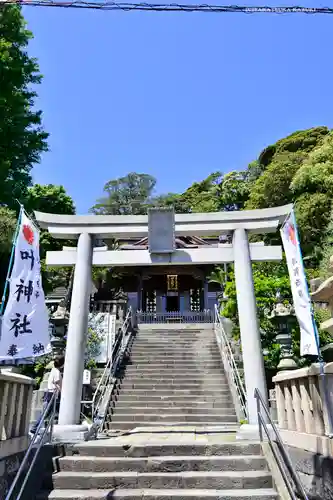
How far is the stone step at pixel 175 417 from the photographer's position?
9.48 meters

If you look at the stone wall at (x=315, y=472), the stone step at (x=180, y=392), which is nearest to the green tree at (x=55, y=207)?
the stone step at (x=180, y=392)

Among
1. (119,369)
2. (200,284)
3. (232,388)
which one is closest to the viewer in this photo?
(232,388)

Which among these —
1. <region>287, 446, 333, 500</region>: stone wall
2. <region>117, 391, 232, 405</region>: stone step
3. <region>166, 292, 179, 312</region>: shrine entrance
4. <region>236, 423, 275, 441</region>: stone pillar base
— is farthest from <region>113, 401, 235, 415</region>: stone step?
<region>166, 292, 179, 312</region>: shrine entrance

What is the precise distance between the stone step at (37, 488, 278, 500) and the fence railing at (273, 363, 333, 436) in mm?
905

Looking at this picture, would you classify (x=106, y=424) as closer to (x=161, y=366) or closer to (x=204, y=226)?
(x=161, y=366)

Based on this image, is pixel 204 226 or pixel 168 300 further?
pixel 168 300

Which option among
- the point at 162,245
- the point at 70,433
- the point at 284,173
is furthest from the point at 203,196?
the point at 70,433

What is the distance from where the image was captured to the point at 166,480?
4.70 meters

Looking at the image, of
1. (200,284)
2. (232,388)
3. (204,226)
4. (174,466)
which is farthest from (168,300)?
(174,466)

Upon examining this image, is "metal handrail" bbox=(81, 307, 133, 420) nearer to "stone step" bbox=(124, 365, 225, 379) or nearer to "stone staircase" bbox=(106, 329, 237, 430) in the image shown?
"stone staircase" bbox=(106, 329, 237, 430)

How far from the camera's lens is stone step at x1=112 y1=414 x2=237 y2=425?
948 centimetres

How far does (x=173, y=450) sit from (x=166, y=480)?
536 millimetres

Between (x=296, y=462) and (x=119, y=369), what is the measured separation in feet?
28.2

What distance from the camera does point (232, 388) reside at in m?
10.7
